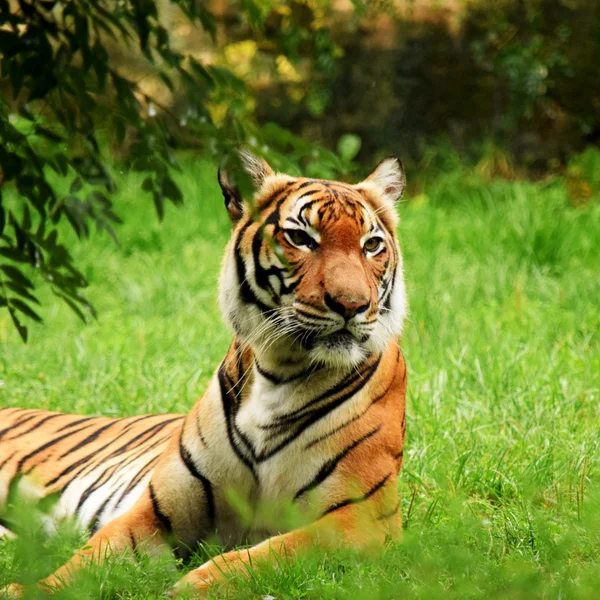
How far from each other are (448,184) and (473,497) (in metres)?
5.37

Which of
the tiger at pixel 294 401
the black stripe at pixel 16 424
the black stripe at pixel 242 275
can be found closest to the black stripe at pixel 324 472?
the tiger at pixel 294 401

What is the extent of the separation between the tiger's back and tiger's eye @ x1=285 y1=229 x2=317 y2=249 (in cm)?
91

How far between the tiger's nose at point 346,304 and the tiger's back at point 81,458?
3.09 feet

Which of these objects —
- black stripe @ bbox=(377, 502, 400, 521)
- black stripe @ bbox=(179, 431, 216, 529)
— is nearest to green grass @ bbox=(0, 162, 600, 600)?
Answer: black stripe @ bbox=(377, 502, 400, 521)

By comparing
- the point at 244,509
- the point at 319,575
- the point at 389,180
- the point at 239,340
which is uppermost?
the point at 389,180

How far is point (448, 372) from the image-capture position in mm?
4383

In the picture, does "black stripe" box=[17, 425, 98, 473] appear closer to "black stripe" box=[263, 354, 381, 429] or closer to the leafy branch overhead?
"black stripe" box=[263, 354, 381, 429]

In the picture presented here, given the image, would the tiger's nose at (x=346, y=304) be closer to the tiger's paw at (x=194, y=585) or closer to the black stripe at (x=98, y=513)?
the tiger's paw at (x=194, y=585)

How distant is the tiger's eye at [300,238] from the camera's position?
9.18 feet

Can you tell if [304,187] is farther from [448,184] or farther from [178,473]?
[448,184]

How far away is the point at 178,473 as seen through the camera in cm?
293

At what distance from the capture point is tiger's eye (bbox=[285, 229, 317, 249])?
280cm

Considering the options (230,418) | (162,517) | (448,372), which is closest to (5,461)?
(162,517)

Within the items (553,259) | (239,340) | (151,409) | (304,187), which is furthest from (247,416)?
(553,259)
